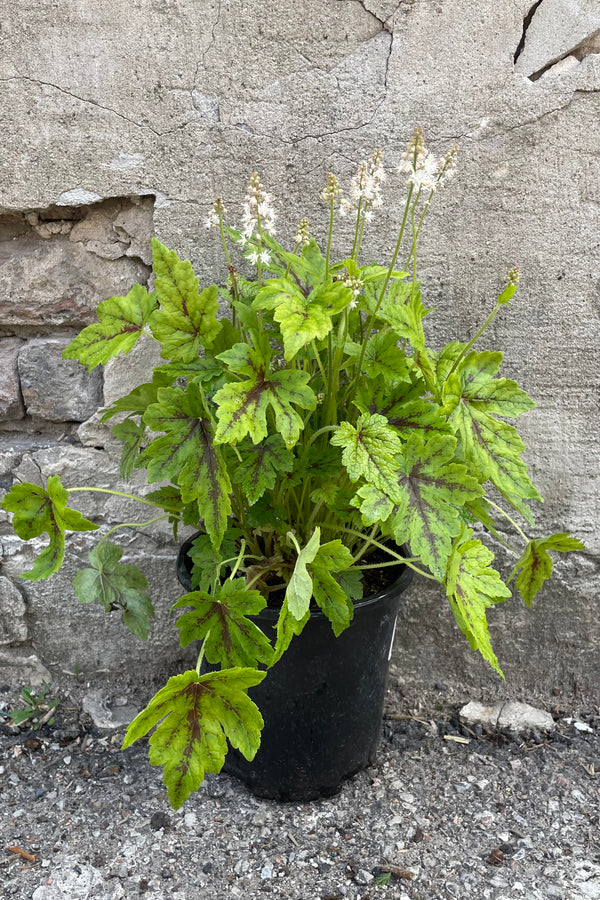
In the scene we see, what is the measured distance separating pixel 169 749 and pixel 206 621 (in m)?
0.24

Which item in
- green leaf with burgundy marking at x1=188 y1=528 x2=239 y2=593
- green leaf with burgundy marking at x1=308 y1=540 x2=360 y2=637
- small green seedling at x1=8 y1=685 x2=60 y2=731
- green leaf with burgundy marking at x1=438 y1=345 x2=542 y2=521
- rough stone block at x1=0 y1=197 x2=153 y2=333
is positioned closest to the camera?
green leaf with burgundy marking at x1=308 y1=540 x2=360 y2=637

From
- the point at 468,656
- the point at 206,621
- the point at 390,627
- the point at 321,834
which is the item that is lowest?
the point at 321,834

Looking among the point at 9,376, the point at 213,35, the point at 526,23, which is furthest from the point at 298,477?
the point at 526,23

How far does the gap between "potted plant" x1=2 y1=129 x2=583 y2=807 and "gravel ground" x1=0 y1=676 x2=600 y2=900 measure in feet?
0.44

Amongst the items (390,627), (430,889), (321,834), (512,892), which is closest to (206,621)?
(390,627)

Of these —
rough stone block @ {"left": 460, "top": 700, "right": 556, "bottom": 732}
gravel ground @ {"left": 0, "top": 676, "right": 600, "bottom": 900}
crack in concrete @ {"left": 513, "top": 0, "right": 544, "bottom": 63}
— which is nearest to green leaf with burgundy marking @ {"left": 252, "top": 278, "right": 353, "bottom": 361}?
crack in concrete @ {"left": 513, "top": 0, "right": 544, "bottom": 63}

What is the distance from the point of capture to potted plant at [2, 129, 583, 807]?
1.19m

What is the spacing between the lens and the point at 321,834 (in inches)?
63.8

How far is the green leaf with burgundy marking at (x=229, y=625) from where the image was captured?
1.29 m

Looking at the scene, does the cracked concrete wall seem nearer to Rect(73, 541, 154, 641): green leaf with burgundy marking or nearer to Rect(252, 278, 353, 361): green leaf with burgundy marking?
Rect(73, 541, 154, 641): green leaf with burgundy marking

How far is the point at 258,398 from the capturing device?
127cm

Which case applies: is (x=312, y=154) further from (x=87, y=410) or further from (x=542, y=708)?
(x=542, y=708)

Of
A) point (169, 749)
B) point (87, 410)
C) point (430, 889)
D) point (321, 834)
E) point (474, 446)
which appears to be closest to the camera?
point (169, 749)

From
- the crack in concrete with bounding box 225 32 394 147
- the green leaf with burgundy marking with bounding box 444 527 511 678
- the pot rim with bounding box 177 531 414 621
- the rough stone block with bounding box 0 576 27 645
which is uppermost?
the crack in concrete with bounding box 225 32 394 147
